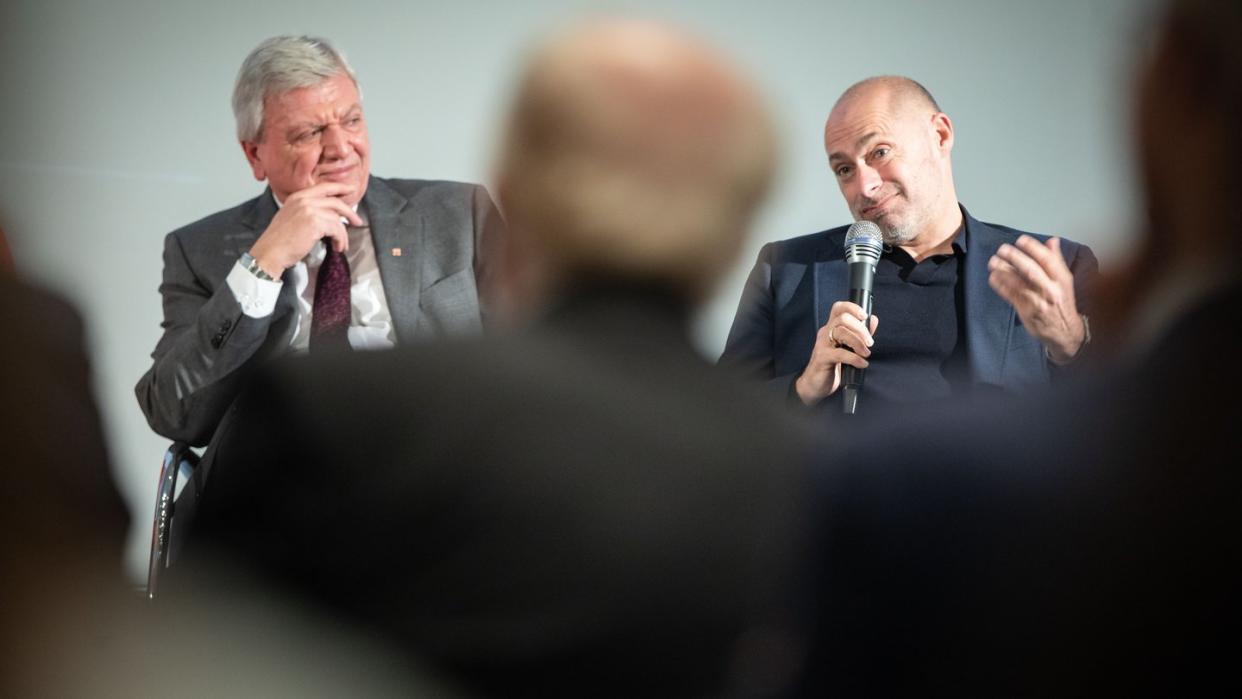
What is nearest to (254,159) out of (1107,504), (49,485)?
(49,485)

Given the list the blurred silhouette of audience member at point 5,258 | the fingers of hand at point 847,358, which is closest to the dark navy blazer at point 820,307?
the fingers of hand at point 847,358

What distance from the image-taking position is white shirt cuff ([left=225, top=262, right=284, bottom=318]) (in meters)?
2.25

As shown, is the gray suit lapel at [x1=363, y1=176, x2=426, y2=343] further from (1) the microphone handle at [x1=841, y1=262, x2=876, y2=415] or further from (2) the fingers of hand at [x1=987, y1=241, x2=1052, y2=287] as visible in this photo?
(2) the fingers of hand at [x1=987, y1=241, x2=1052, y2=287]

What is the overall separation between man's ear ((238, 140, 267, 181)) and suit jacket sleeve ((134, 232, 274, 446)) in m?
0.31

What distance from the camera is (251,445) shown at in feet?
3.60

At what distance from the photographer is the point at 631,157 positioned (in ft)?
3.87

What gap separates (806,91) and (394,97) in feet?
3.05

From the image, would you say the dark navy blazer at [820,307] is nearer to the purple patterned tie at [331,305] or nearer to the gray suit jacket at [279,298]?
the gray suit jacket at [279,298]

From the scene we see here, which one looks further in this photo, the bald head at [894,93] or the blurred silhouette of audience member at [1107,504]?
the bald head at [894,93]

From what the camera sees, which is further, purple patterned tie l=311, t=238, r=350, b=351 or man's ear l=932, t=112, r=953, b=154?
man's ear l=932, t=112, r=953, b=154

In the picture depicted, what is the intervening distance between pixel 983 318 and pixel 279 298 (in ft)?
4.61

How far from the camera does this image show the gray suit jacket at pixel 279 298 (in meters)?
2.23

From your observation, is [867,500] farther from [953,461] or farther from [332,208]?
[332,208]

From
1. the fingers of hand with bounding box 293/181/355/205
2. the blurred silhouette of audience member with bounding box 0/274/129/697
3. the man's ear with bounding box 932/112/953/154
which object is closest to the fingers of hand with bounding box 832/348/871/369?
the man's ear with bounding box 932/112/953/154
